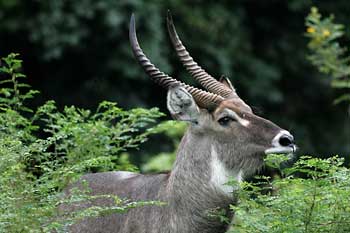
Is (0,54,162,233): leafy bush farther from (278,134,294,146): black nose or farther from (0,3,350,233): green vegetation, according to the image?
(278,134,294,146): black nose

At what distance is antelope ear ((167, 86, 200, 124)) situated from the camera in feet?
27.3

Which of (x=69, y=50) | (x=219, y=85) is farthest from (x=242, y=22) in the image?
(x=219, y=85)

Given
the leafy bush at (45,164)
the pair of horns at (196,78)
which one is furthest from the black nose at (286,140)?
the leafy bush at (45,164)

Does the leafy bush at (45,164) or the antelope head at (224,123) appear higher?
the antelope head at (224,123)

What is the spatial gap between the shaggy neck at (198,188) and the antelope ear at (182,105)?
6.0 inches

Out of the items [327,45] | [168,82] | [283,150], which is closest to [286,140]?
[283,150]

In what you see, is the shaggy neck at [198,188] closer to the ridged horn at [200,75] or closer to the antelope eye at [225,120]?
the antelope eye at [225,120]

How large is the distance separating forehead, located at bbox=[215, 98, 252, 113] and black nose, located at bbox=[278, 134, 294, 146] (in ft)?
1.44

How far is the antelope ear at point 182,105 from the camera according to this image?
831cm

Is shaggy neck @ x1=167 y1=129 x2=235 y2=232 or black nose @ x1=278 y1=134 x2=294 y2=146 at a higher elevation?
black nose @ x1=278 y1=134 x2=294 y2=146

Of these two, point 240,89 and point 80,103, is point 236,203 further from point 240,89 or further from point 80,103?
point 240,89

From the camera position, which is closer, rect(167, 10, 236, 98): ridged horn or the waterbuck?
the waterbuck

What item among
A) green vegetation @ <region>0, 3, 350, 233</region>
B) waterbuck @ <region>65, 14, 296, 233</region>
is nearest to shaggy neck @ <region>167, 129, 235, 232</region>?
waterbuck @ <region>65, 14, 296, 233</region>

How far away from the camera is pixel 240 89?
20031 mm
